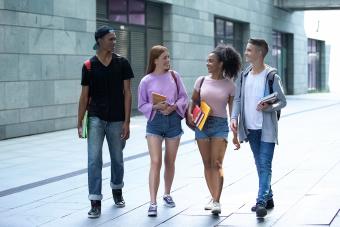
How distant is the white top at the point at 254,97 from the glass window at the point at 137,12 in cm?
1498

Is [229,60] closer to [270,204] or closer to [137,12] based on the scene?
[270,204]

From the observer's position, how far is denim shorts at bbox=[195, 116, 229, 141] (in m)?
6.71

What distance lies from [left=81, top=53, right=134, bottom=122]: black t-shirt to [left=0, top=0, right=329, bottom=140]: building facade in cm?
824

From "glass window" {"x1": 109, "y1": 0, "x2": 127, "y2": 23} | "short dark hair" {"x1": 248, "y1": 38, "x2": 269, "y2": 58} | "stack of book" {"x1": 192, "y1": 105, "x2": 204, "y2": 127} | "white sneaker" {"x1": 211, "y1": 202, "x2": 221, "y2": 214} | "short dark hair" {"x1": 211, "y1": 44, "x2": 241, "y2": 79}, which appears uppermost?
"glass window" {"x1": 109, "y1": 0, "x2": 127, "y2": 23}

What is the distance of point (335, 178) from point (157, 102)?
3108mm

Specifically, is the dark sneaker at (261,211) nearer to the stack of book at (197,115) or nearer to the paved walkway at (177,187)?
the paved walkway at (177,187)

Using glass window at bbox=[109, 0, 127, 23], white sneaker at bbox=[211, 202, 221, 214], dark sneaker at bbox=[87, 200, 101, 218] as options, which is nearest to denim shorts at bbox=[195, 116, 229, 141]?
white sneaker at bbox=[211, 202, 221, 214]

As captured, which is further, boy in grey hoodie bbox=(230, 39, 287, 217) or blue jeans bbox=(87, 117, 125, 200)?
blue jeans bbox=(87, 117, 125, 200)

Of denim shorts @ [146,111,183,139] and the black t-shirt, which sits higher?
the black t-shirt

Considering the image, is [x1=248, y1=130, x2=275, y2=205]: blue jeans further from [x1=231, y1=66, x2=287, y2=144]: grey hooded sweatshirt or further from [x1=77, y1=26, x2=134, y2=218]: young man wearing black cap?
[x1=77, y1=26, x2=134, y2=218]: young man wearing black cap

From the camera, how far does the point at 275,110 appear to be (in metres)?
6.59

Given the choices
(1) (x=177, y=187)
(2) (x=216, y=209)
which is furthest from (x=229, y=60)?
(1) (x=177, y=187)

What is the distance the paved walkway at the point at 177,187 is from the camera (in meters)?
6.51

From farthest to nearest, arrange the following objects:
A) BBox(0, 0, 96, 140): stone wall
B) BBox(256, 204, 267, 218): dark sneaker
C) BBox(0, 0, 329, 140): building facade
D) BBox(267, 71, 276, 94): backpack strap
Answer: BBox(0, 0, 329, 140): building facade → BBox(0, 0, 96, 140): stone wall → BBox(267, 71, 276, 94): backpack strap → BBox(256, 204, 267, 218): dark sneaker
